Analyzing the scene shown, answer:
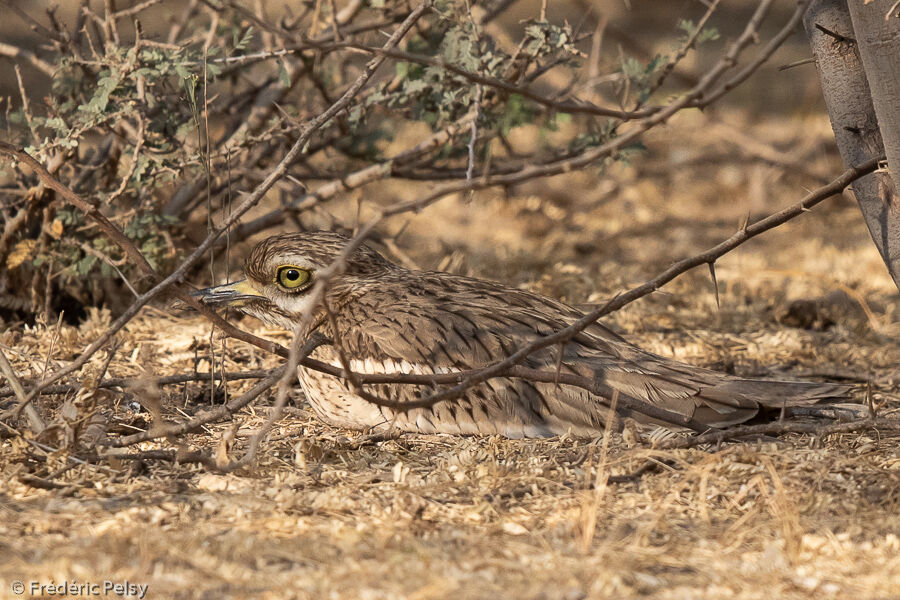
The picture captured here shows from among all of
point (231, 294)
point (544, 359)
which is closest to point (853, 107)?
point (544, 359)

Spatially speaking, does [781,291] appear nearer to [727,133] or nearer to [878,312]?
[878,312]

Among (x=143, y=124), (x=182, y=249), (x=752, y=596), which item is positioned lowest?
(x=752, y=596)

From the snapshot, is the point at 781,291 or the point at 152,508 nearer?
the point at 152,508

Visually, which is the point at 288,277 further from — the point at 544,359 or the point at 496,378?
the point at 544,359

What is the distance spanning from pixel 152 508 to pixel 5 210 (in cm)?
236

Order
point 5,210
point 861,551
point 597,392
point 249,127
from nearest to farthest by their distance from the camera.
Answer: point 861,551, point 597,392, point 5,210, point 249,127

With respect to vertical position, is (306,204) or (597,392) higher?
(306,204)

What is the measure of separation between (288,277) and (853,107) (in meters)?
2.16

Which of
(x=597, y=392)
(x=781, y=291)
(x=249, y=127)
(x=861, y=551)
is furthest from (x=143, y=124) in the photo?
(x=781, y=291)

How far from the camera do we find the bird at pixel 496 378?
3.46m

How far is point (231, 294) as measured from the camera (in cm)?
407

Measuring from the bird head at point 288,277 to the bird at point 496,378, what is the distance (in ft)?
0.05

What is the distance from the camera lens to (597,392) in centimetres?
323

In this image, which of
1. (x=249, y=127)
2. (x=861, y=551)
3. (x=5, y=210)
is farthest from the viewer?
(x=249, y=127)
